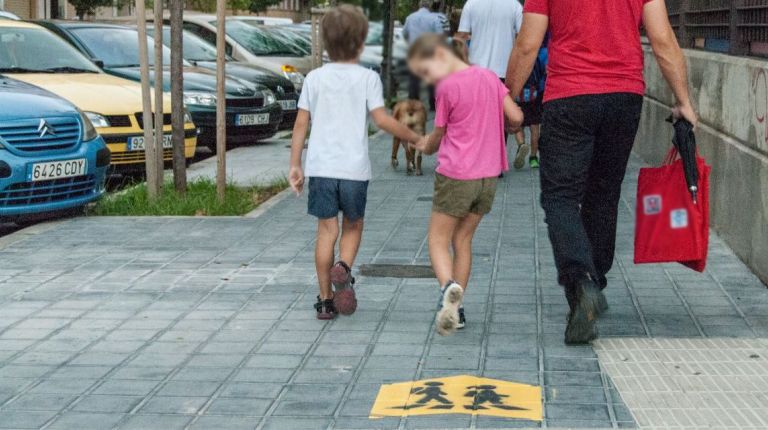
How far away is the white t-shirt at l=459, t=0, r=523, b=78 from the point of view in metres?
12.5

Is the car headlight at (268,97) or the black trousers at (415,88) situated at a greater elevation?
the black trousers at (415,88)

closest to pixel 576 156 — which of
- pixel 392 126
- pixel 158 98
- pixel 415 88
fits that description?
pixel 392 126

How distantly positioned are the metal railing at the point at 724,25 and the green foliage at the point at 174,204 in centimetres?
393

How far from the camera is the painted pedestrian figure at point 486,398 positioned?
519 cm

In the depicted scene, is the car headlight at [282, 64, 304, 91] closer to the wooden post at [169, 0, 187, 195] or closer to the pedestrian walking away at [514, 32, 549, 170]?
the pedestrian walking away at [514, 32, 549, 170]

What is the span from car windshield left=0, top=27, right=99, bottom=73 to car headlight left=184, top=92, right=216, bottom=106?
2063 millimetres

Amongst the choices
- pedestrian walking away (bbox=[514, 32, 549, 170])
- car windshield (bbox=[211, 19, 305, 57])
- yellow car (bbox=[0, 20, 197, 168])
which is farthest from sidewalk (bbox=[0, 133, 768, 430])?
car windshield (bbox=[211, 19, 305, 57])

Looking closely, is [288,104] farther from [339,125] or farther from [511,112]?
[511,112]

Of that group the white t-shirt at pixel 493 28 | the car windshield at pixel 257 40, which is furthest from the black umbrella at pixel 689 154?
the car windshield at pixel 257 40

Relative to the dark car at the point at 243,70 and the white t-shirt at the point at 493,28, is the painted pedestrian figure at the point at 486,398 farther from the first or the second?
the dark car at the point at 243,70

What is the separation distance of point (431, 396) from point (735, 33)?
18.3ft

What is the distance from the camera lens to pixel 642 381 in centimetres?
556

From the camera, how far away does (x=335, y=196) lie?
6.69m

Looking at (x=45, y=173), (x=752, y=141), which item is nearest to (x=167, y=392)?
(x=752, y=141)
